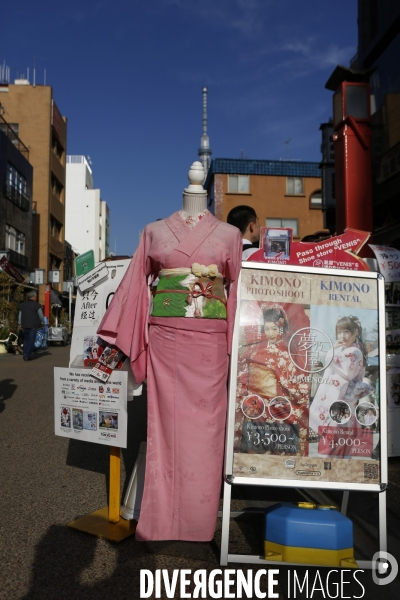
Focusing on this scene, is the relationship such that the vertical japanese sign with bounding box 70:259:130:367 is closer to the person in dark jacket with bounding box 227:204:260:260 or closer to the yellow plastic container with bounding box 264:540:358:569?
the person in dark jacket with bounding box 227:204:260:260

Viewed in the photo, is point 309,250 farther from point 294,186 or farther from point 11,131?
point 294,186

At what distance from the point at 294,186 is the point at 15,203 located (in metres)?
16.5

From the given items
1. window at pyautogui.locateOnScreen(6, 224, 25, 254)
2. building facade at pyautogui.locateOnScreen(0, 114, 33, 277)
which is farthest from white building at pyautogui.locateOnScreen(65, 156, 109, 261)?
window at pyautogui.locateOnScreen(6, 224, 25, 254)

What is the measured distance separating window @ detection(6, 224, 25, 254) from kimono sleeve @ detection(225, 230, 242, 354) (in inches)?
1121

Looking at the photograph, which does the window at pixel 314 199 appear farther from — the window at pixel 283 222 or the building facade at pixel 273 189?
the window at pixel 283 222

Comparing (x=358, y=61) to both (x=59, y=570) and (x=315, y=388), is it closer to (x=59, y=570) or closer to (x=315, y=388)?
(x=315, y=388)

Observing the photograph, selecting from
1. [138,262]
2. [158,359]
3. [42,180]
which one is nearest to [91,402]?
[158,359]

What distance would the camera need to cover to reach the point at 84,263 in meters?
4.06

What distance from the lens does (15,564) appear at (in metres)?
2.82

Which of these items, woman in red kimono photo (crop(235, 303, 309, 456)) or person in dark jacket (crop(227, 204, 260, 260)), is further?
person in dark jacket (crop(227, 204, 260, 260))

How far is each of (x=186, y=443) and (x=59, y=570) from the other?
85 cm

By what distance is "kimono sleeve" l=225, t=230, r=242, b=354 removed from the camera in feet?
10.2

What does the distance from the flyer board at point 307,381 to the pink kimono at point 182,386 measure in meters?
0.18

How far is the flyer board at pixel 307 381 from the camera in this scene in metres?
2.83
